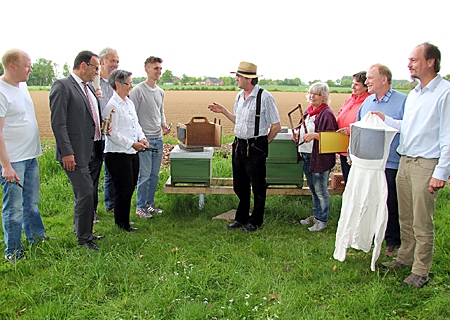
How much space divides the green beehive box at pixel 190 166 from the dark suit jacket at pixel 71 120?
1407 millimetres

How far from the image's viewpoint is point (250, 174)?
539cm

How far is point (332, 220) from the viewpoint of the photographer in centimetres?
584

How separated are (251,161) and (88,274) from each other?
249cm

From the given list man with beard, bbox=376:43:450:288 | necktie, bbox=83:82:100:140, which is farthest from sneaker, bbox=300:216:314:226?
necktie, bbox=83:82:100:140

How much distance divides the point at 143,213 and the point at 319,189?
2.69 meters

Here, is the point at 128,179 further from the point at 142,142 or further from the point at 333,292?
the point at 333,292

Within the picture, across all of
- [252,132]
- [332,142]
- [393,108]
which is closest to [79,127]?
[252,132]

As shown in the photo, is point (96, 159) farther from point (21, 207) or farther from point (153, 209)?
point (153, 209)

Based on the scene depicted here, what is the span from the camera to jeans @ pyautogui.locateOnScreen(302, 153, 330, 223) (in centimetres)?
546

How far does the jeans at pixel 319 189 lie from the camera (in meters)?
5.46

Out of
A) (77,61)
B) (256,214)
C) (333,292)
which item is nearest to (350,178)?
(333,292)

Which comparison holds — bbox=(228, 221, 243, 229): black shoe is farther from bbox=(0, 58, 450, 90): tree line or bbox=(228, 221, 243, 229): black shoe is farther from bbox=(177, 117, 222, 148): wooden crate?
bbox=(0, 58, 450, 90): tree line

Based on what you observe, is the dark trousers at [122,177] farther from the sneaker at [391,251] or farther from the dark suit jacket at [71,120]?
the sneaker at [391,251]

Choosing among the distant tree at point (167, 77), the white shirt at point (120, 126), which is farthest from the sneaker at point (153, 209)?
the distant tree at point (167, 77)
